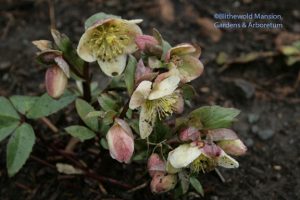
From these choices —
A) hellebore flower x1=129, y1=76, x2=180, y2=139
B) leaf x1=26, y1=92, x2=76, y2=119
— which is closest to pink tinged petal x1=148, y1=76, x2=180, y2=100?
hellebore flower x1=129, y1=76, x2=180, y2=139

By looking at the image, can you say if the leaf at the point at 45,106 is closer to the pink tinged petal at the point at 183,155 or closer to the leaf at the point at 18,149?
the leaf at the point at 18,149

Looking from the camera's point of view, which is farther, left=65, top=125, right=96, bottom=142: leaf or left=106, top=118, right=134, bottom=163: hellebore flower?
left=65, top=125, right=96, bottom=142: leaf

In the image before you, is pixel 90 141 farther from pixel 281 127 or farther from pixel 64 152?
pixel 281 127

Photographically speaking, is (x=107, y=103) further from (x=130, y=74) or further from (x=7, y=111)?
(x=7, y=111)

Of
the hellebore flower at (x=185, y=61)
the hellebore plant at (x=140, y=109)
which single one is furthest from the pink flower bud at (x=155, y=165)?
the hellebore flower at (x=185, y=61)

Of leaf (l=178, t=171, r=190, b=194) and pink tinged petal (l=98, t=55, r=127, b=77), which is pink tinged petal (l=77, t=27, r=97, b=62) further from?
leaf (l=178, t=171, r=190, b=194)

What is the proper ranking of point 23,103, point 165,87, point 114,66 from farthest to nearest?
point 23,103 < point 114,66 < point 165,87

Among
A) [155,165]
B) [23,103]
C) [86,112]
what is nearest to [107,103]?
[86,112]
